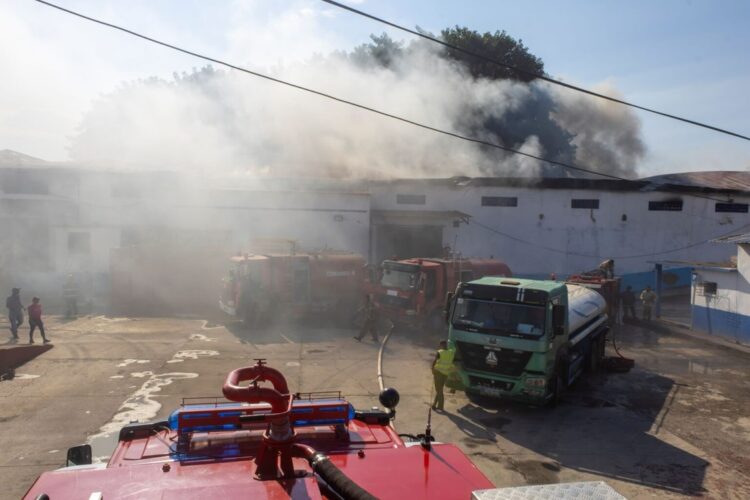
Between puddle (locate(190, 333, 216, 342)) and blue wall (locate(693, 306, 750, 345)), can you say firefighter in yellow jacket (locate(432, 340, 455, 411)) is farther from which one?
blue wall (locate(693, 306, 750, 345))

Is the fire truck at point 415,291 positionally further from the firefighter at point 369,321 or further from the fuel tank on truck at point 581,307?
the fuel tank on truck at point 581,307

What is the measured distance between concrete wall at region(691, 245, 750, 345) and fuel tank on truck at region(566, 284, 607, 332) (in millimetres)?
5804

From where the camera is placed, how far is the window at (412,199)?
29.3m

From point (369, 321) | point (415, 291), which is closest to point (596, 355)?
point (415, 291)

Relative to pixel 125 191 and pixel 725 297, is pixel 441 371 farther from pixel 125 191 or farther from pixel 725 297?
pixel 125 191

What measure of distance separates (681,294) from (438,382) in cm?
2376

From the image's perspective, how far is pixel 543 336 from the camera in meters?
9.80

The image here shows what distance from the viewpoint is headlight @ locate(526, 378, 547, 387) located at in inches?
382

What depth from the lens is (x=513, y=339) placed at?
998 centimetres

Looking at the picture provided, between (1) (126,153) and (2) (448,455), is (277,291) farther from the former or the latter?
(1) (126,153)

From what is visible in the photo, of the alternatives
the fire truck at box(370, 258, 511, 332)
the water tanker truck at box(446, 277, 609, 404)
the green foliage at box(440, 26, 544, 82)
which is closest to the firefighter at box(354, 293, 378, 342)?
the fire truck at box(370, 258, 511, 332)

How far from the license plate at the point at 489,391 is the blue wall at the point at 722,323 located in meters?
11.1

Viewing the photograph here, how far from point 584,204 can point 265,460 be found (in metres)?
28.7

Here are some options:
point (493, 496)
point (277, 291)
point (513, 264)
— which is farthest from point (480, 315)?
point (513, 264)
